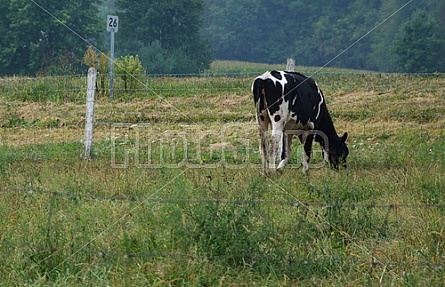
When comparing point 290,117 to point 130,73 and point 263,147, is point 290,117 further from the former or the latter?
point 130,73

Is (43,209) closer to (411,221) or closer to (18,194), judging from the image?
(18,194)

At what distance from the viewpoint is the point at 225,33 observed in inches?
3046

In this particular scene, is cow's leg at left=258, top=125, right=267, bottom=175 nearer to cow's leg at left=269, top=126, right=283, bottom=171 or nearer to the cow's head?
cow's leg at left=269, top=126, right=283, bottom=171

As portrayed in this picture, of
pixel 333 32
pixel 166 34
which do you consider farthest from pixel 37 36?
pixel 333 32

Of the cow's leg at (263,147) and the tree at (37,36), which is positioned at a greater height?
the tree at (37,36)

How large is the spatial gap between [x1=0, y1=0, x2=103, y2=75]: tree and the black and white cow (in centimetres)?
3424

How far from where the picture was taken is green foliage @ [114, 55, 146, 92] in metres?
20.0

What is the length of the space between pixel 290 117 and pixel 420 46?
42.2 metres

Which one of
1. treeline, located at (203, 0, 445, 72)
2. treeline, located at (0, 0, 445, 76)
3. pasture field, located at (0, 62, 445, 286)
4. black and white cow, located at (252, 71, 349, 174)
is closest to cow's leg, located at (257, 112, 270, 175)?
black and white cow, located at (252, 71, 349, 174)

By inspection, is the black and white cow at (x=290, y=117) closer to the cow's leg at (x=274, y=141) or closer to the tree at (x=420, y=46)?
the cow's leg at (x=274, y=141)

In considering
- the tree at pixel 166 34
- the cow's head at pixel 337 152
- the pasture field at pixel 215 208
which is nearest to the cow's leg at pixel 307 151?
the pasture field at pixel 215 208

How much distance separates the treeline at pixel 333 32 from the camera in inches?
2044

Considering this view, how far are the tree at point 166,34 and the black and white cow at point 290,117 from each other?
4112 centimetres

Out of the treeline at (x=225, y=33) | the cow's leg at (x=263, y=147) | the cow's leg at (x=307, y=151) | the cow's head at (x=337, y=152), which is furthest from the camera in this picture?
the treeline at (x=225, y=33)
